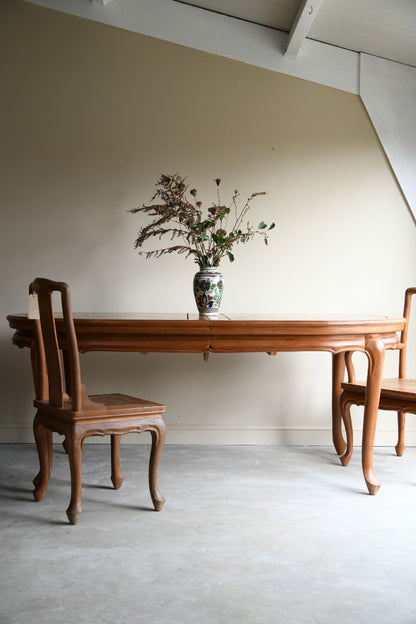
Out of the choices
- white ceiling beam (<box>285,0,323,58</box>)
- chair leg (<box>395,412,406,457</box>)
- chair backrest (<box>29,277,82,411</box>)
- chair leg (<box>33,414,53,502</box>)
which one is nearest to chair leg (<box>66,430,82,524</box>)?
chair backrest (<box>29,277,82,411</box>)

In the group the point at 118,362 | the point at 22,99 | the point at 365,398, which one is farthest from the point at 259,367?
the point at 22,99

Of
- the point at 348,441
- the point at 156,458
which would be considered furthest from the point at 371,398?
the point at 156,458

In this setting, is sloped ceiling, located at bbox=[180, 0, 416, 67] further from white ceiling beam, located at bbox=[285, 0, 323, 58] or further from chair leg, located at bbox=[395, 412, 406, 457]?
chair leg, located at bbox=[395, 412, 406, 457]

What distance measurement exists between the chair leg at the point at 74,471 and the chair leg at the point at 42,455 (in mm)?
290

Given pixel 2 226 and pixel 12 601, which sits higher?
pixel 2 226

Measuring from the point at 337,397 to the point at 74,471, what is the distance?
185cm

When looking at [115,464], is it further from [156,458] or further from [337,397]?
[337,397]

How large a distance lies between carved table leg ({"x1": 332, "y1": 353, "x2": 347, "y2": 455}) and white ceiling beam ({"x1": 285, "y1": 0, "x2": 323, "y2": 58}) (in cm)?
188

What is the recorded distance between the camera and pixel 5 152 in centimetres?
412

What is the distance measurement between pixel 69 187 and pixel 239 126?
3.71 ft

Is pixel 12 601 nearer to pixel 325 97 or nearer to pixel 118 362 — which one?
pixel 118 362

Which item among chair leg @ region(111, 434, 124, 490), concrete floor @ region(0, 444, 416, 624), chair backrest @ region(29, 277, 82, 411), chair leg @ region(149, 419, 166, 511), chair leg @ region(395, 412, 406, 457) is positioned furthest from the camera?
chair leg @ region(395, 412, 406, 457)

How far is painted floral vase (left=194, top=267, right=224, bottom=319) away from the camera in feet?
10.9

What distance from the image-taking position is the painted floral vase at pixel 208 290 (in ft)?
10.9
